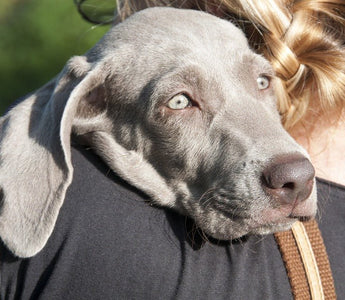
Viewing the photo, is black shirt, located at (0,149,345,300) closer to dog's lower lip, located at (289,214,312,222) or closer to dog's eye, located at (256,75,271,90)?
dog's lower lip, located at (289,214,312,222)

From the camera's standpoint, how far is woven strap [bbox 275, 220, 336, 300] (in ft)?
8.21

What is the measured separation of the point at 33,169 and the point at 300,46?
1.43 meters

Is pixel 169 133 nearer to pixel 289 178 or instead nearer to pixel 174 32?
pixel 174 32

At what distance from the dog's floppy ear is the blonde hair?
937mm

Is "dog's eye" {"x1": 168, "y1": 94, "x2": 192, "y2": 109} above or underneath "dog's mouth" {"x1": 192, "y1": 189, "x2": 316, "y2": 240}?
above

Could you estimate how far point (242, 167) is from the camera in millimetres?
2678

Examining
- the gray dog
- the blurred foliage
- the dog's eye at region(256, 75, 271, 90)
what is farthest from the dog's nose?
the blurred foliage

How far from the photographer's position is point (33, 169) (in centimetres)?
269

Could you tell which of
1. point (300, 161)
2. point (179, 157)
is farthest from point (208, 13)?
point (300, 161)

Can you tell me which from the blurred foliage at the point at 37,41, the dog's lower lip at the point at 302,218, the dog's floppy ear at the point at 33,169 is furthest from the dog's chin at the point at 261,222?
the blurred foliage at the point at 37,41

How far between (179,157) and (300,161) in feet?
1.93

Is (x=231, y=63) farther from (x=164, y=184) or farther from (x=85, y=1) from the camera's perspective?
(x=85, y=1)

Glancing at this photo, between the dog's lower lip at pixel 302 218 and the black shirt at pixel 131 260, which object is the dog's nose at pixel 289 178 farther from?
the black shirt at pixel 131 260

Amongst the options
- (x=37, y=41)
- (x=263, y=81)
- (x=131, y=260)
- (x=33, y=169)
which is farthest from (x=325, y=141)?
(x=37, y=41)
